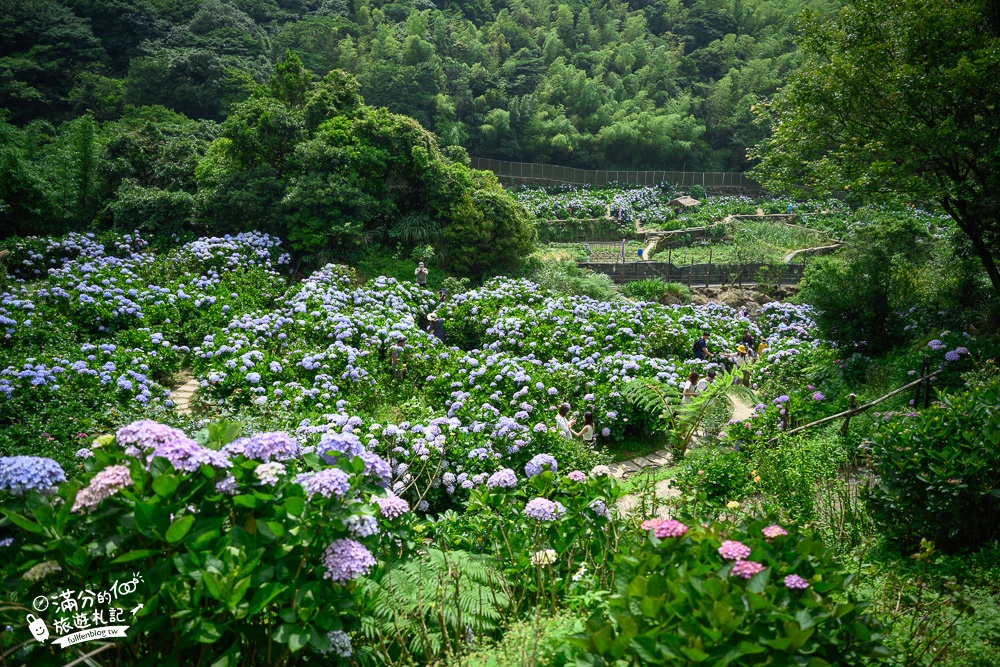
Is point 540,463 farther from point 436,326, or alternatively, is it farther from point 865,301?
point 436,326

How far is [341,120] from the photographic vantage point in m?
15.0

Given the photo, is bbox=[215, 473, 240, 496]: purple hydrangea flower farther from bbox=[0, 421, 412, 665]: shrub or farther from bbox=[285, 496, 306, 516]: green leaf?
bbox=[285, 496, 306, 516]: green leaf

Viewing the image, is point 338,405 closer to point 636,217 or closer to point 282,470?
point 282,470

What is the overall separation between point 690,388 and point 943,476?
492 cm

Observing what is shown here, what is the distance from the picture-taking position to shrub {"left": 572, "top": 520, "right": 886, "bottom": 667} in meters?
1.98

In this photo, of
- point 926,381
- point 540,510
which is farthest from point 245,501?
point 926,381

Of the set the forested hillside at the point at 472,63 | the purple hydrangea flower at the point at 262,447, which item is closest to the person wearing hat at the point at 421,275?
the purple hydrangea flower at the point at 262,447

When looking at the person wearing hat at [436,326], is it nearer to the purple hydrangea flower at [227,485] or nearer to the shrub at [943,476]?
the shrub at [943,476]

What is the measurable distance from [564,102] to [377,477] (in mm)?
41054

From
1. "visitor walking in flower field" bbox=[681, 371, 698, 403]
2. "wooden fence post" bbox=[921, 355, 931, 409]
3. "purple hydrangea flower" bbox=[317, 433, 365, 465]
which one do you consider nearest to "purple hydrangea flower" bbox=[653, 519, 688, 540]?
"purple hydrangea flower" bbox=[317, 433, 365, 465]

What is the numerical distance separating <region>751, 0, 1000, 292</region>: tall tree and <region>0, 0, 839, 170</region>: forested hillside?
20.2m

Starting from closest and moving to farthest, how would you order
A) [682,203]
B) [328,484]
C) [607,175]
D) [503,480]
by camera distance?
[328,484]
[503,480]
[682,203]
[607,175]

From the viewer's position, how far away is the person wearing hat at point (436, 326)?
11422mm

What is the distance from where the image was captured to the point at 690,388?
28.7ft
